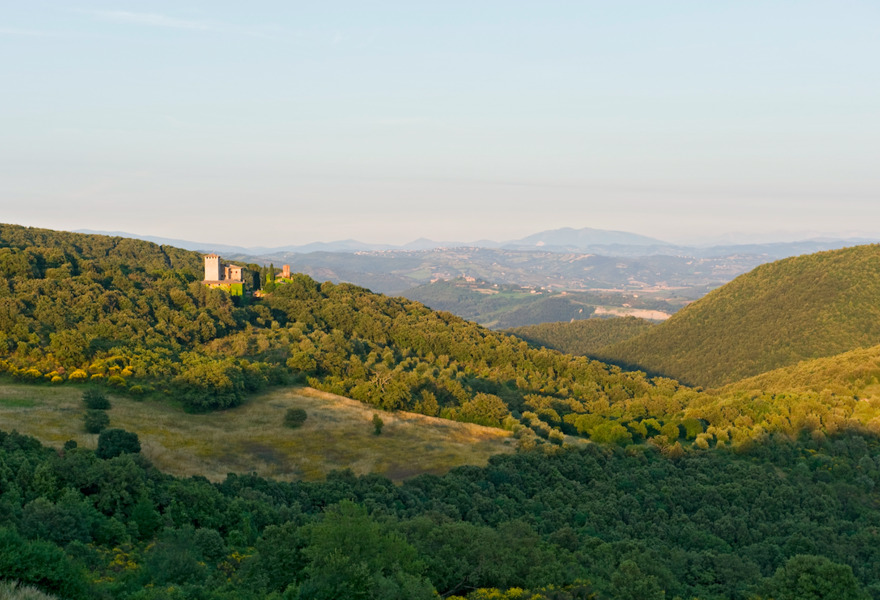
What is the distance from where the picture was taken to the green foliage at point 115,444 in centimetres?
3806

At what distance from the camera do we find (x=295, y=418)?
5575 centimetres

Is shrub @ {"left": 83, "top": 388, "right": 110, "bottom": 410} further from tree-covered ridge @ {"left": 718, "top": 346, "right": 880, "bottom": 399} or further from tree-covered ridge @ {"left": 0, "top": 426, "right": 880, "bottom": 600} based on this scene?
tree-covered ridge @ {"left": 718, "top": 346, "right": 880, "bottom": 399}

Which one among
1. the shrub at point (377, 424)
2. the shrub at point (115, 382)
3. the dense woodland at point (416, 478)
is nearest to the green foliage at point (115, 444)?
the dense woodland at point (416, 478)

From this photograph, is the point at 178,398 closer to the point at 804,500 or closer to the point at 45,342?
the point at 45,342

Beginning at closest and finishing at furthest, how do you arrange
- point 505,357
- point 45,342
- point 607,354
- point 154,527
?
point 154,527 → point 45,342 → point 505,357 → point 607,354

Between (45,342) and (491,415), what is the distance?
44892 millimetres

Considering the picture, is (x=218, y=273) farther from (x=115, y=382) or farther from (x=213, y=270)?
(x=115, y=382)

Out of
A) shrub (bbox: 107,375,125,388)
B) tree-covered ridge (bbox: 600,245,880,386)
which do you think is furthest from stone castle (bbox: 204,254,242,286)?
tree-covered ridge (bbox: 600,245,880,386)

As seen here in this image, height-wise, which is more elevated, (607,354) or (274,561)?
(274,561)

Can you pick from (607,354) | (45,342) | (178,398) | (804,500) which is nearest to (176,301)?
(45,342)

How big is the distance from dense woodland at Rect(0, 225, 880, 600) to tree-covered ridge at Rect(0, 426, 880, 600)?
0.12m

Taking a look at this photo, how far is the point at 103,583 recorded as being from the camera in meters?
19.4

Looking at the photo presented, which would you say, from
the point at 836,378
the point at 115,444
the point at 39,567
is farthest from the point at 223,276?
the point at 836,378

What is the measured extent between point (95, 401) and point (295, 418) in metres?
16.0
